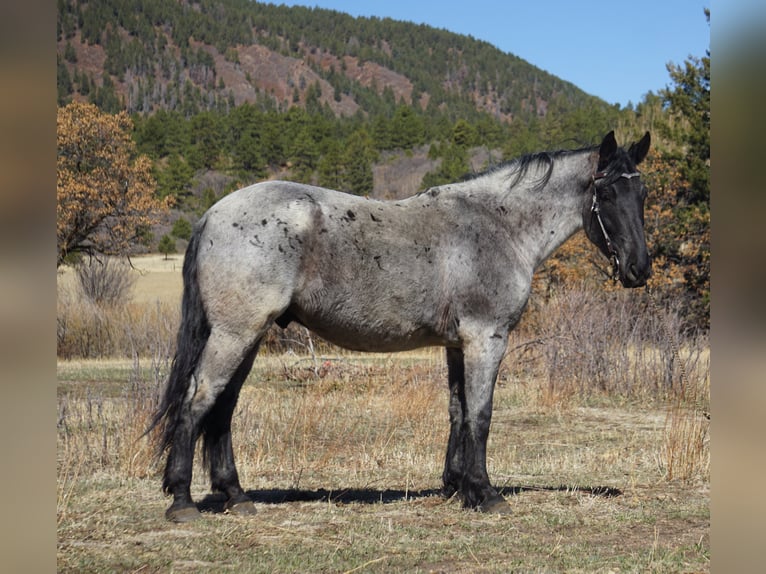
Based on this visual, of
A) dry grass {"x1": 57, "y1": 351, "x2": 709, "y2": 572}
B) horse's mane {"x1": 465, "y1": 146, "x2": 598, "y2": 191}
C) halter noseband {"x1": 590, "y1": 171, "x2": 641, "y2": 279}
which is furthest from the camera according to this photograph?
horse's mane {"x1": 465, "y1": 146, "x2": 598, "y2": 191}

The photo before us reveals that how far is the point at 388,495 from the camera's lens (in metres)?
6.40

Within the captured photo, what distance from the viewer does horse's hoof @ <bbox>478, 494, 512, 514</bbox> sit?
18.7 feet

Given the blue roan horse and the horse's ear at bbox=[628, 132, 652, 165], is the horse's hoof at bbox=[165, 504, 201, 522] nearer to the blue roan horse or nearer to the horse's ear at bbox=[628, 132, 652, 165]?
the blue roan horse

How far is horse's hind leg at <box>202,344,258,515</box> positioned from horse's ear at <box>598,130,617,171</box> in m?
3.01

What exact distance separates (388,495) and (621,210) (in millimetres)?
2899

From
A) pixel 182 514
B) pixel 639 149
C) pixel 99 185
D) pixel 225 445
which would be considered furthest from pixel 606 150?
pixel 99 185

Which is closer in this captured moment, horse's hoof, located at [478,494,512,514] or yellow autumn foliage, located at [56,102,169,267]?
horse's hoof, located at [478,494,512,514]

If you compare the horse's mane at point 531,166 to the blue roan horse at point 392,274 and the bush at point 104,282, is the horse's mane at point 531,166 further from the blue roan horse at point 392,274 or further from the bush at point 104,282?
the bush at point 104,282

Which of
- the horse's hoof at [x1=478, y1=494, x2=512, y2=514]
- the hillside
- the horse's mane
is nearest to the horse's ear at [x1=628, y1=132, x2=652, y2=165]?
the horse's mane

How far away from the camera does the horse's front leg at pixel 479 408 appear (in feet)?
18.9

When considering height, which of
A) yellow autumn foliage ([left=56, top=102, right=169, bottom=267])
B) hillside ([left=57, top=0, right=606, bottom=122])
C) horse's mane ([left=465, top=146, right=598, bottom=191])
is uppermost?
hillside ([left=57, top=0, right=606, bottom=122])

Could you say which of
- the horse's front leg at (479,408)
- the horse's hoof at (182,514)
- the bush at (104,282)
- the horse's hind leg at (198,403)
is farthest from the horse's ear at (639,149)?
the bush at (104,282)

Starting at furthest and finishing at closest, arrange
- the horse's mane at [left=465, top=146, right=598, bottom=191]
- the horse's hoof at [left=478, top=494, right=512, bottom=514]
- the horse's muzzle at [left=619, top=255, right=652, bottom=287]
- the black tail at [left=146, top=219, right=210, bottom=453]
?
the horse's mane at [left=465, top=146, right=598, bottom=191], the horse's muzzle at [left=619, top=255, right=652, bottom=287], the horse's hoof at [left=478, top=494, right=512, bottom=514], the black tail at [left=146, top=219, right=210, bottom=453]

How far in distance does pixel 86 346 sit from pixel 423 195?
1641 cm
